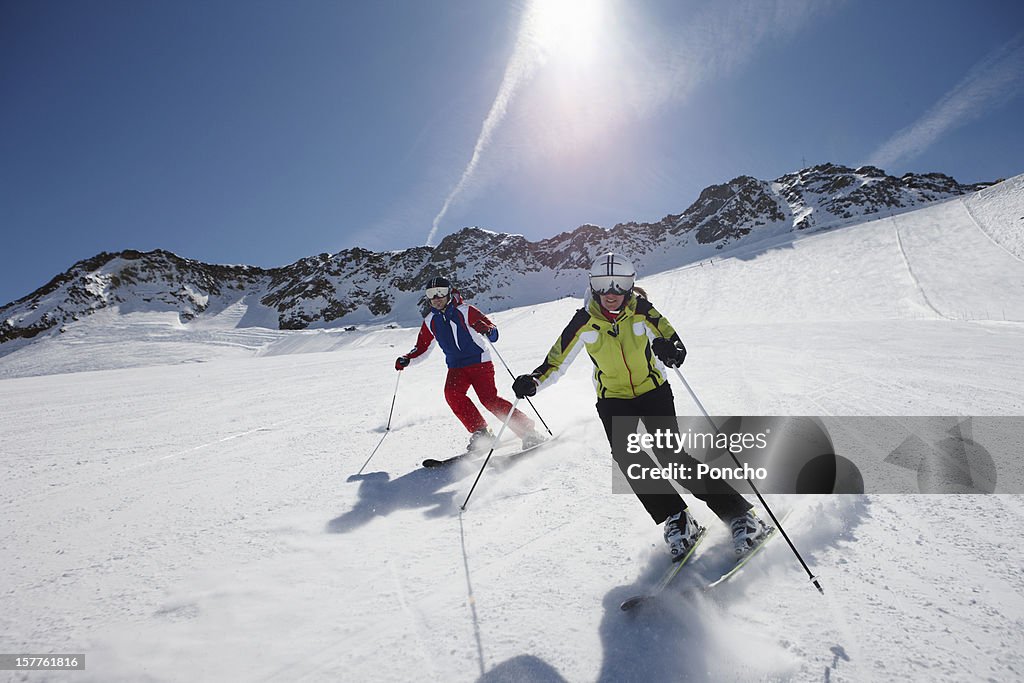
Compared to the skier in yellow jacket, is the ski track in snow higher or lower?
lower

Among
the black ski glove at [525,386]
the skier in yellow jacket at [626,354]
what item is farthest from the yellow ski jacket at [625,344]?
the black ski glove at [525,386]

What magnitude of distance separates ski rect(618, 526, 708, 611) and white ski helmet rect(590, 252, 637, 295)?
1812 millimetres

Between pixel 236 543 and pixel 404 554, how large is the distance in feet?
4.17

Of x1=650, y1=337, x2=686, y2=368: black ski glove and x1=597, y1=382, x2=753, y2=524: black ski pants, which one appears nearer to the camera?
x1=597, y1=382, x2=753, y2=524: black ski pants

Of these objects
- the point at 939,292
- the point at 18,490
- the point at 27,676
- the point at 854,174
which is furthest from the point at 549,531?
the point at 854,174

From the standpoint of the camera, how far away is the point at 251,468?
185 inches

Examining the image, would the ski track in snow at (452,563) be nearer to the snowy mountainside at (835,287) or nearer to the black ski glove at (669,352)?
the black ski glove at (669,352)

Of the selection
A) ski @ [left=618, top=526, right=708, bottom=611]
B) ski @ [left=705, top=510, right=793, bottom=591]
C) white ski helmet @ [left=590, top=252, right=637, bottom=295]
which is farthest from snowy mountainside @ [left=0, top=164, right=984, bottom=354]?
ski @ [left=618, top=526, right=708, bottom=611]

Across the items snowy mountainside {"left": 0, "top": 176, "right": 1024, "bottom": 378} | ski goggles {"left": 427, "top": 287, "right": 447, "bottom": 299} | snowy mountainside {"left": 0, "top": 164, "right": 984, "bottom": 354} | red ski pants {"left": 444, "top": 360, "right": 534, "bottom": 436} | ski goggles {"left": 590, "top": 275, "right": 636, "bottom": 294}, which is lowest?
red ski pants {"left": 444, "top": 360, "right": 534, "bottom": 436}

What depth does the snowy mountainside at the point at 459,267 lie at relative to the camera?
77.2 meters

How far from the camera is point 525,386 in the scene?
357cm

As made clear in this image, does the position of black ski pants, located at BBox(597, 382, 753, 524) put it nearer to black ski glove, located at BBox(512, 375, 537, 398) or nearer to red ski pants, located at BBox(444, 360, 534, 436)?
black ski glove, located at BBox(512, 375, 537, 398)

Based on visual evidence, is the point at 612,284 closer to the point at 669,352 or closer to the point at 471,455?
the point at 669,352

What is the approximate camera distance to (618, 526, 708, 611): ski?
2.31 metres
